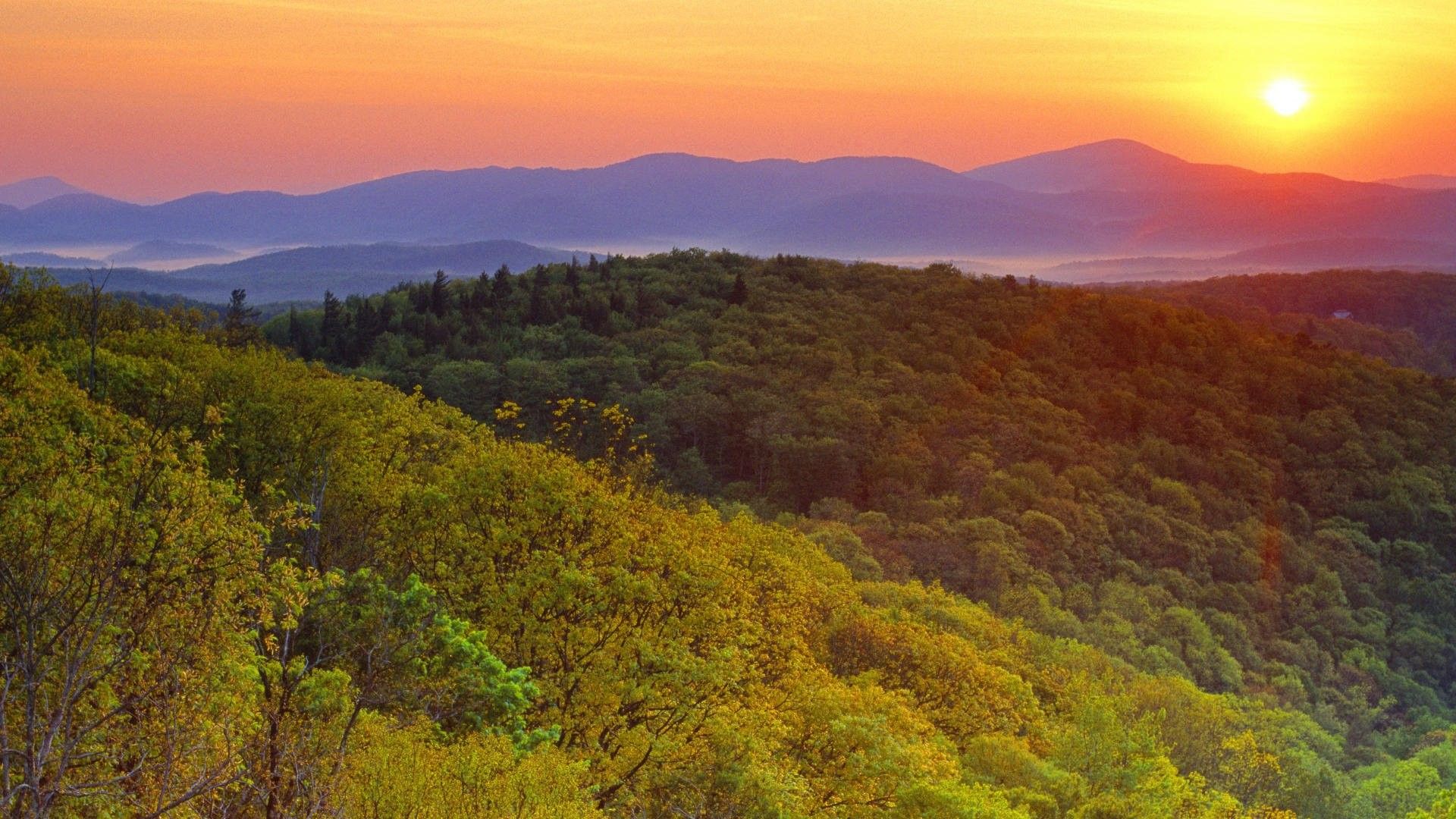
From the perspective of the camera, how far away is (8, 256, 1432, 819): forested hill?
13.1m

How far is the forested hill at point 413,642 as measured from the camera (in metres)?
13.1


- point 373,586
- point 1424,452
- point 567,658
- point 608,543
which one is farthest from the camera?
point 1424,452

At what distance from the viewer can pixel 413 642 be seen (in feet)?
59.5

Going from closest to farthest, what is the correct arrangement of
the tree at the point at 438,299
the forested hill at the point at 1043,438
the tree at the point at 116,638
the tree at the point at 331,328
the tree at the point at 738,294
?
the tree at the point at 116,638
the forested hill at the point at 1043,438
the tree at the point at 331,328
the tree at the point at 438,299
the tree at the point at 738,294

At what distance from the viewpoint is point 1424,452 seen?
135500 mm

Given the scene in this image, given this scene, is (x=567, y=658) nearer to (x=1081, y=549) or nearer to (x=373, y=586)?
(x=373, y=586)

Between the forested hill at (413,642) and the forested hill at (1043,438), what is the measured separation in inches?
1266

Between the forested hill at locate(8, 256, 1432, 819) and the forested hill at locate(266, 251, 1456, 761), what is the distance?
32.2 metres

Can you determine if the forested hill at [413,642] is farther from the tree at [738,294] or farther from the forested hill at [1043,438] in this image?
the tree at [738,294]

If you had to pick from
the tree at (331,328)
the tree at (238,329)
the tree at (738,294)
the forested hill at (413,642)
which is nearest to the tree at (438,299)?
the tree at (331,328)

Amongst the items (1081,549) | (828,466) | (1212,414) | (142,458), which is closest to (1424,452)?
(1212,414)

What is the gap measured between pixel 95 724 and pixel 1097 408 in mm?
133530

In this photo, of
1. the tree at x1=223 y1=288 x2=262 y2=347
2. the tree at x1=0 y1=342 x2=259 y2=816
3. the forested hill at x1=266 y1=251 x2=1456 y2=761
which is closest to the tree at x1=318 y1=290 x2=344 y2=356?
the forested hill at x1=266 y1=251 x2=1456 y2=761

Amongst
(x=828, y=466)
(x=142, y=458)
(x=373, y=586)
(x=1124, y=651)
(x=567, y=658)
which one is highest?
(x=142, y=458)
